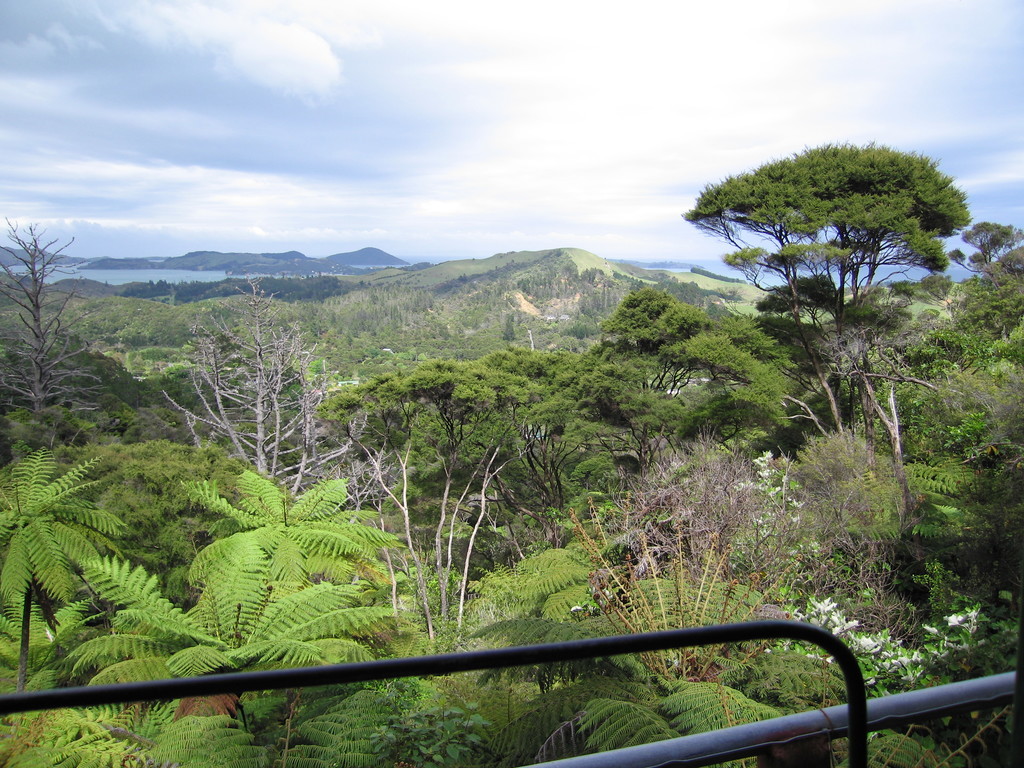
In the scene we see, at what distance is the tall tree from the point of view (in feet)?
34.3

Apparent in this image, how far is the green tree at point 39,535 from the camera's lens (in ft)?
12.2

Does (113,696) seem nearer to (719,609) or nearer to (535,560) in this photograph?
(719,609)

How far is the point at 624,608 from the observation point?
3260 millimetres

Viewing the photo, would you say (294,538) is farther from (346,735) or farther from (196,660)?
(346,735)

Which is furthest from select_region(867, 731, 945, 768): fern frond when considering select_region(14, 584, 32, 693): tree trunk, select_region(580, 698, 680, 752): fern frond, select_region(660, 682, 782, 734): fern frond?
select_region(14, 584, 32, 693): tree trunk

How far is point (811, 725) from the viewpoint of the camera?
0.90 m

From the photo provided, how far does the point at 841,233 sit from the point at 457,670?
41.4ft

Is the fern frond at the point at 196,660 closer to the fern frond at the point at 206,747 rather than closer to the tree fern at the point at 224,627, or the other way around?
the tree fern at the point at 224,627

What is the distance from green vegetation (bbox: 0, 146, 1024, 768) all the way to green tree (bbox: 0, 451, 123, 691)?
2cm

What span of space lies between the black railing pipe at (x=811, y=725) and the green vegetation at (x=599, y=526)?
2.20 ft

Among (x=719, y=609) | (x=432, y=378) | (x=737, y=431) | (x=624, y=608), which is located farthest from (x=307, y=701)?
(x=737, y=431)

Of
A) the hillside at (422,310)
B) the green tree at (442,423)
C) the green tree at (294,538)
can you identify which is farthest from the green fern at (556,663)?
the hillside at (422,310)

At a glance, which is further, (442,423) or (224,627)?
(442,423)


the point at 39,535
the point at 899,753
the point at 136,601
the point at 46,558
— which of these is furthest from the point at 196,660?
the point at 899,753
